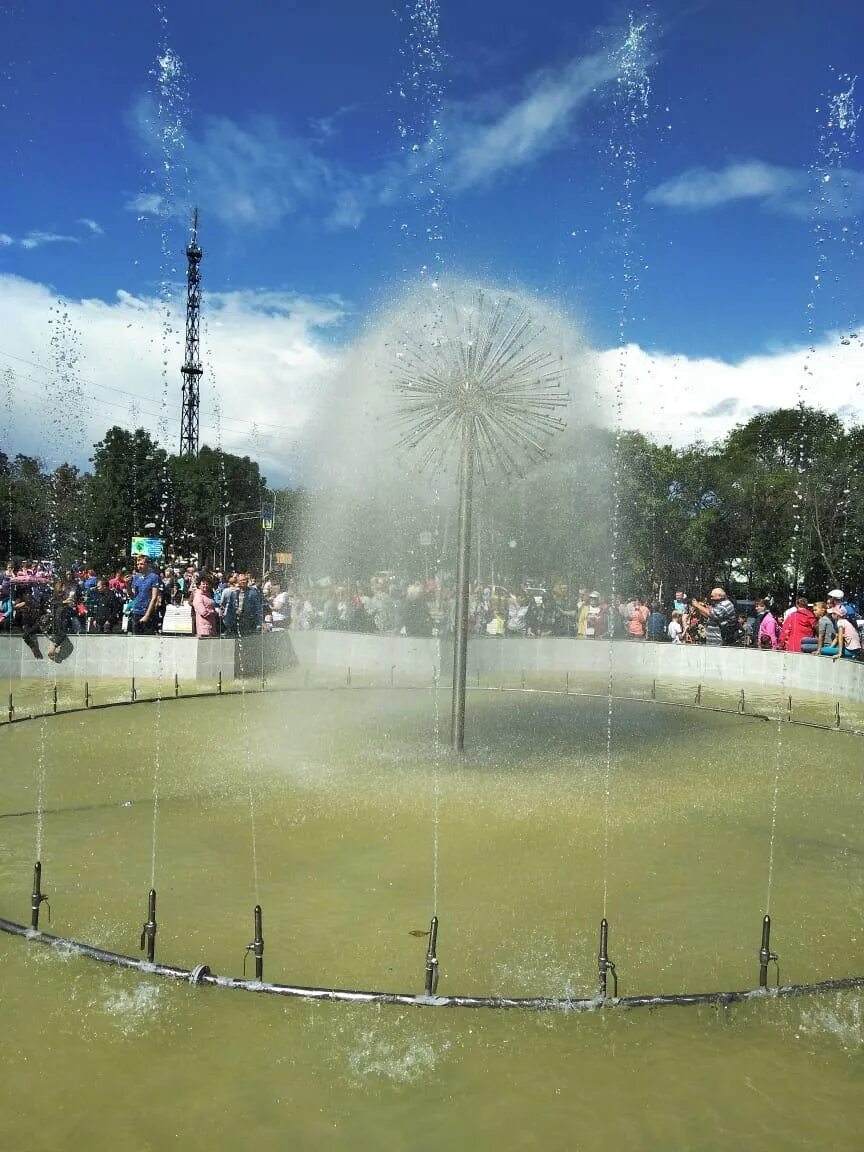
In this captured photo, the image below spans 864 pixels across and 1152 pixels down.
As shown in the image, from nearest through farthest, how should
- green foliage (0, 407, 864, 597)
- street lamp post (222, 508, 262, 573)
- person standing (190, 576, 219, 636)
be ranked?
person standing (190, 576, 219, 636) → green foliage (0, 407, 864, 597) → street lamp post (222, 508, 262, 573)

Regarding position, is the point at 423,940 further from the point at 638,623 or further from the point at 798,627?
the point at 638,623

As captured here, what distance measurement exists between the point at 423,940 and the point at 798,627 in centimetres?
1779

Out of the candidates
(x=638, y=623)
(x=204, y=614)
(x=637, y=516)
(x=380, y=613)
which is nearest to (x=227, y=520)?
(x=637, y=516)

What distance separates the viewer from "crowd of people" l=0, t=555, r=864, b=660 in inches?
830

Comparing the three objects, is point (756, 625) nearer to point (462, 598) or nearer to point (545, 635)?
point (545, 635)

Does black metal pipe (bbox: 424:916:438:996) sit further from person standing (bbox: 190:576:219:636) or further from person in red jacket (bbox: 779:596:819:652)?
person in red jacket (bbox: 779:596:819:652)

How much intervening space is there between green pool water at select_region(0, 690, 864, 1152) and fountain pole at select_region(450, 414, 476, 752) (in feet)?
2.01

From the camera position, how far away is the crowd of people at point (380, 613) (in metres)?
21.1

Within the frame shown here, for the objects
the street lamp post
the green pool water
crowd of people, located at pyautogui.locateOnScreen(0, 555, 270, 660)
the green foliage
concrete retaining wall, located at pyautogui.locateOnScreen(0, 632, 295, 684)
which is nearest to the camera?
the green pool water

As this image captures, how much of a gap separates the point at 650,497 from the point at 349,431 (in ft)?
101

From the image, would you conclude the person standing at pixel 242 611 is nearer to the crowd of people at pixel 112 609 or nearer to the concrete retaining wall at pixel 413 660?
the crowd of people at pixel 112 609

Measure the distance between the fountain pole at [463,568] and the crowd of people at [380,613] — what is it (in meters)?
7.90

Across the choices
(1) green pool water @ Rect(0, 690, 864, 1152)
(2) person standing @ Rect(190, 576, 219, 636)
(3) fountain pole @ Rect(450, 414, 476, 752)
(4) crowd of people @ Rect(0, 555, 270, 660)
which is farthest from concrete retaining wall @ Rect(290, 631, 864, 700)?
(3) fountain pole @ Rect(450, 414, 476, 752)

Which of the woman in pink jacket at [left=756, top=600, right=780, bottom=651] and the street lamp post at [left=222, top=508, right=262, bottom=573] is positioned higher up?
the street lamp post at [left=222, top=508, right=262, bottom=573]
